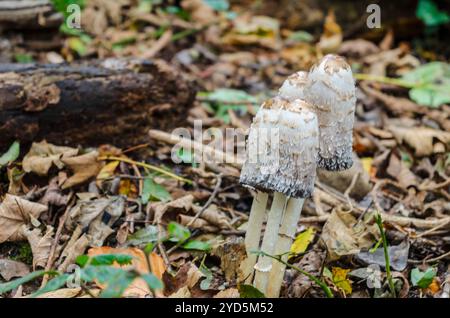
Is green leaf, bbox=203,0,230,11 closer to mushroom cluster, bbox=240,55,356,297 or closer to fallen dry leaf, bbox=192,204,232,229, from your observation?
fallen dry leaf, bbox=192,204,232,229

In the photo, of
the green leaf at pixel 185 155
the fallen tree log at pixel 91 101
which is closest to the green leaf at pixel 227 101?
the fallen tree log at pixel 91 101

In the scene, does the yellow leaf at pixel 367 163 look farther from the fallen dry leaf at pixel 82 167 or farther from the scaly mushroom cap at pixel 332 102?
the fallen dry leaf at pixel 82 167

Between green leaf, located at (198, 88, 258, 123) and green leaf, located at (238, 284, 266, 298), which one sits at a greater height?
green leaf, located at (198, 88, 258, 123)

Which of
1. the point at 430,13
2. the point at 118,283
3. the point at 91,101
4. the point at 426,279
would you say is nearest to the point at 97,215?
the point at 91,101

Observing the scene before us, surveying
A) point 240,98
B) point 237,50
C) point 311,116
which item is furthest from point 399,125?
point 311,116

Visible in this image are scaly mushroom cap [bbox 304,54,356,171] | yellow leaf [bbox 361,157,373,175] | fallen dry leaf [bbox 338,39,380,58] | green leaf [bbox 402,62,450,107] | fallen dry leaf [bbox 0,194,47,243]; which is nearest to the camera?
scaly mushroom cap [bbox 304,54,356,171]

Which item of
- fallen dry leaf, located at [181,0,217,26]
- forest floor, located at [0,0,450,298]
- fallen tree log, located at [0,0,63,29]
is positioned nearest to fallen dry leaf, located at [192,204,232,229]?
forest floor, located at [0,0,450,298]

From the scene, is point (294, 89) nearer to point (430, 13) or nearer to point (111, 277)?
point (111, 277)

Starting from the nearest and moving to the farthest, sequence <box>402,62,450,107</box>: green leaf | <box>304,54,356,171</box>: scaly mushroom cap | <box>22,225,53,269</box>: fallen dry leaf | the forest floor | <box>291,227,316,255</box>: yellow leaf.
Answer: <box>304,54,356,171</box>: scaly mushroom cap < the forest floor < <box>22,225,53,269</box>: fallen dry leaf < <box>291,227,316,255</box>: yellow leaf < <box>402,62,450,107</box>: green leaf
